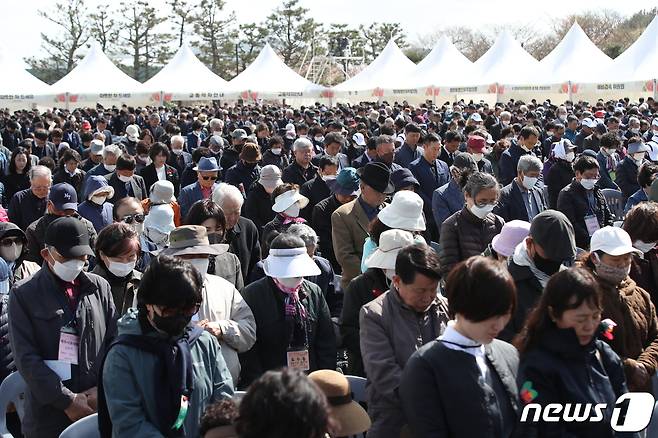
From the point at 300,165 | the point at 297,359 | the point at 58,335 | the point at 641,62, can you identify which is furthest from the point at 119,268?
the point at 641,62

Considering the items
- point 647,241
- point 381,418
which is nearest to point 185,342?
point 381,418

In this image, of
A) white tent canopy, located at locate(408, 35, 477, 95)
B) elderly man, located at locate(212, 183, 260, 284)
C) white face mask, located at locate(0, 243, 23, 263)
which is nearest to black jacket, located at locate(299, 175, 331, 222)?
elderly man, located at locate(212, 183, 260, 284)

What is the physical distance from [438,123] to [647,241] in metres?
15.6

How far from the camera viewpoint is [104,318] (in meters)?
4.08

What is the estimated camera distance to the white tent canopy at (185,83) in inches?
1342

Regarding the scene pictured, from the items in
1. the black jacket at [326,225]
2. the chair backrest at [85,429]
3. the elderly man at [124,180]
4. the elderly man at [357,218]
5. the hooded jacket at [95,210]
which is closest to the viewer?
the chair backrest at [85,429]

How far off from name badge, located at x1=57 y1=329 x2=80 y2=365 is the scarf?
215 cm

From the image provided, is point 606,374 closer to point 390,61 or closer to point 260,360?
point 260,360

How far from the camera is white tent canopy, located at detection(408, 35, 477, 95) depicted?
106 feet

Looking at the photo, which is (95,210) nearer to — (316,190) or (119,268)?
(316,190)

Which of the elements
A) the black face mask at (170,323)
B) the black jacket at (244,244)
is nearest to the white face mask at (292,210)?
the black jacket at (244,244)

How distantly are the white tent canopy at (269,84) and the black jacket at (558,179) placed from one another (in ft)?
83.4

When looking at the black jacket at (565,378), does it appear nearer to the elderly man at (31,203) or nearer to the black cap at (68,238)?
the black cap at (68,238)

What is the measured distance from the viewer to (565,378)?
2947mm
